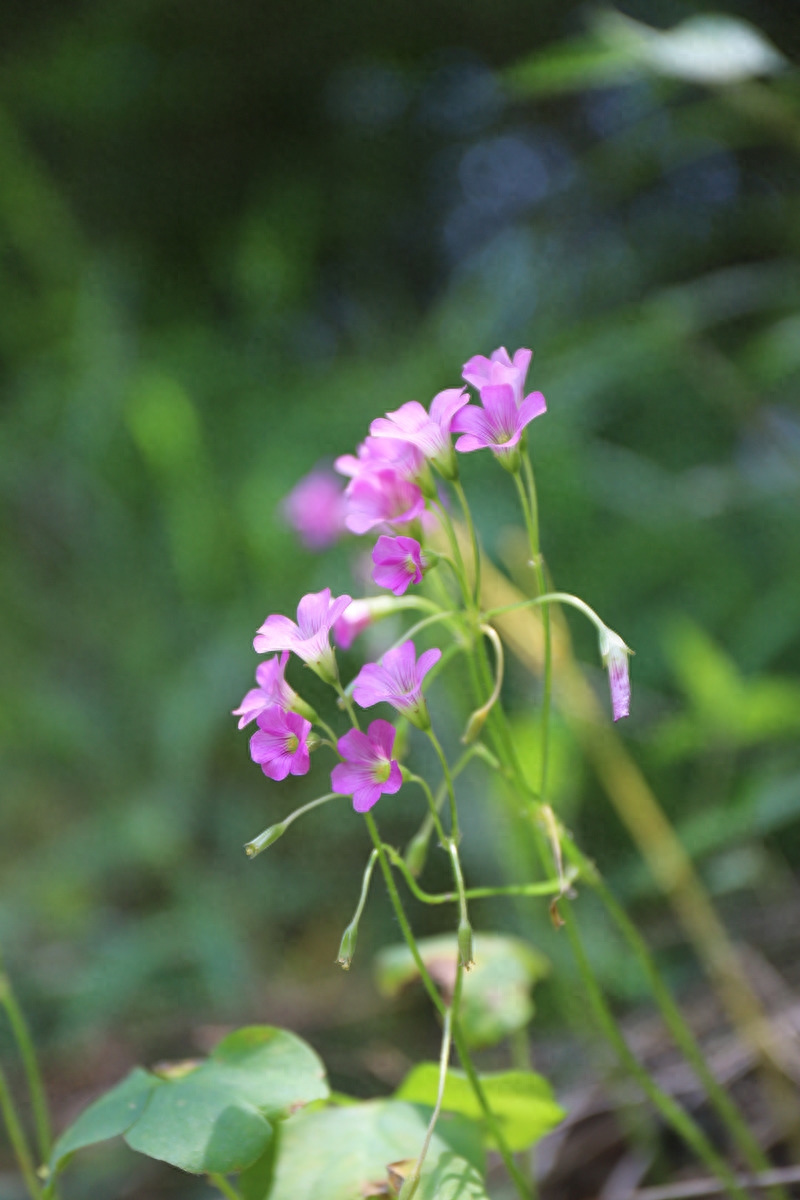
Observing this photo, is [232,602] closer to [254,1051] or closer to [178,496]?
[178,496]

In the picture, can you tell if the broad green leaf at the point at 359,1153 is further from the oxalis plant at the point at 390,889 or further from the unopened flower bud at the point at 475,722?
the unopened flower bud at the point at 475,722

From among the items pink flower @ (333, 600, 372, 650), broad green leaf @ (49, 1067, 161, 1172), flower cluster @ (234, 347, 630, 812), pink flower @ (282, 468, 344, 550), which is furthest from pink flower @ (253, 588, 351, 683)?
pink flower @ (282, 468, 344, 550)

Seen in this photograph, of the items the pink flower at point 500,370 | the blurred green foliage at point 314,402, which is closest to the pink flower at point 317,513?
the blurred green foliage at point 314,402

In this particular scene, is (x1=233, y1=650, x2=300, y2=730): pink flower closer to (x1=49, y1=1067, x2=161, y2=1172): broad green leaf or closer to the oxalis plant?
the oxalis plant

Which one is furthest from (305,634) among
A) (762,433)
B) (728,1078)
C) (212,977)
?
(212,977)

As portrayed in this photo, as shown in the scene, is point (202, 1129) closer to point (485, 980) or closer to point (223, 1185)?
point (223, 1185)

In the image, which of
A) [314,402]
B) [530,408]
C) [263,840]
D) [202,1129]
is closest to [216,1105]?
[202,1129]
